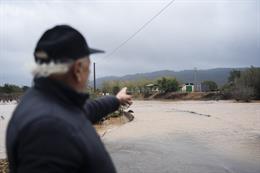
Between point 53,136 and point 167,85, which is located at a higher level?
point 53,136

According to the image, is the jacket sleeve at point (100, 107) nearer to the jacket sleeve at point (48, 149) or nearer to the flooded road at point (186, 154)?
the jacket sleeve at point (48, 149)

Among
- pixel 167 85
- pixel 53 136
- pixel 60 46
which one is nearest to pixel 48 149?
pixel 53 136

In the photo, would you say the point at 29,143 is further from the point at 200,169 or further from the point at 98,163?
the point at 200,169

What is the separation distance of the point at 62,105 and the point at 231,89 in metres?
88.4

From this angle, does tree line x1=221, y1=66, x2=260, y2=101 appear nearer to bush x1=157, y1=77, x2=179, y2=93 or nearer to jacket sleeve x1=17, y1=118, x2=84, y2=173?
bush x1=157, y1=77, x2=179, y2=93

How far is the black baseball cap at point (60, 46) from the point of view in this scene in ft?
7.77

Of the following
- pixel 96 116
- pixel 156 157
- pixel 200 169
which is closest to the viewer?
pixel 96 116

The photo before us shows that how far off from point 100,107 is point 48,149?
4.11ft

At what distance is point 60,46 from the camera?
2371 millimetres

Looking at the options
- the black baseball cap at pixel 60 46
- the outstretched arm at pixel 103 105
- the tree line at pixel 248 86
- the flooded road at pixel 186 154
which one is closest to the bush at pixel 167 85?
the tree line at pixel 248 86

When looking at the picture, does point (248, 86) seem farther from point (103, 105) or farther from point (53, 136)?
point (53, 136)

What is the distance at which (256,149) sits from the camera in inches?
642

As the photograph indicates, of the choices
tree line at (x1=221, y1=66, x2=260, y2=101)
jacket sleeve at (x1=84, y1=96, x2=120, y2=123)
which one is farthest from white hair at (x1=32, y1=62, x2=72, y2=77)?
tree line at (x1=221, y1=66, x2=260, y2=101)

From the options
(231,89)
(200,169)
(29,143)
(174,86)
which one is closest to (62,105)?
(29,143)
